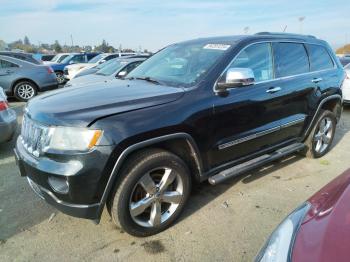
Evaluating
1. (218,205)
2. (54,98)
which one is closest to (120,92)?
(54,98)

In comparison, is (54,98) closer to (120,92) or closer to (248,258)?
(120,92)

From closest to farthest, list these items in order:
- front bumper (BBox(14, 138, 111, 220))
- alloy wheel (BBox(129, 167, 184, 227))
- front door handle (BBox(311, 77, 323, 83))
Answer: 1. front bumper (BBox(14, 138, 111, 220))
2. alloy wheel (BBox(129, 167, 184, 227))
3. front door handle (BBox(311, 77, 323, 83))

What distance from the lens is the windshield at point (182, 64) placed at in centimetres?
327

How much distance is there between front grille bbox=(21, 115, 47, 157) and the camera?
259 cm

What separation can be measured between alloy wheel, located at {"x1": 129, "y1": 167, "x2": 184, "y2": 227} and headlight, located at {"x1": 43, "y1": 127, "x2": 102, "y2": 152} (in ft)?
1.86

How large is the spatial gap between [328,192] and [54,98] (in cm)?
244

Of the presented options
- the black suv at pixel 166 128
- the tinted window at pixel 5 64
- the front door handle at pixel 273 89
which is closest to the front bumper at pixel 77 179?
the black suv at pixel 166 128

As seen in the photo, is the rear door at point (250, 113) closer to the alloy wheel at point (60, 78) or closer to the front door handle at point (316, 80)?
the front door handle at point (316, 80)

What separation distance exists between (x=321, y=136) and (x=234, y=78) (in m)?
2.58

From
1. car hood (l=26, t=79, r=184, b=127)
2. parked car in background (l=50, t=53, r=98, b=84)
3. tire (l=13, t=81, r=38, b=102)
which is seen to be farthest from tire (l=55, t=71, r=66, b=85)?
car hood (l=26, t=79, r=184, b=127)

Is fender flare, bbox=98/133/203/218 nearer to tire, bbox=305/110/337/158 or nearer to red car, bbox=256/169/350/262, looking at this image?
red car, bbox=256/169/350/262

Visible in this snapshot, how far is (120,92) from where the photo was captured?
9.77 ft

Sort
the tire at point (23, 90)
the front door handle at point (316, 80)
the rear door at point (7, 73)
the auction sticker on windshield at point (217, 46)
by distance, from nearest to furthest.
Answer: the auction sticker on windshield at point (217, 46), the front door handle at point (316, 80), the rear door at point (7, 73), the tire at point (23, 90)

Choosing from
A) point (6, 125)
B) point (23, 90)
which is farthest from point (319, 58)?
point (23, 90)
